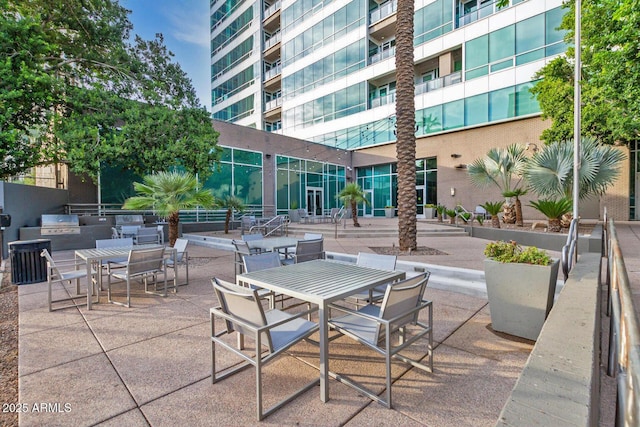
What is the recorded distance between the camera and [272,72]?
31469 mm

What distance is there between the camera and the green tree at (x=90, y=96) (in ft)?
30.0

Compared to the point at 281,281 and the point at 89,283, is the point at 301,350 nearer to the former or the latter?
the point at 281,281

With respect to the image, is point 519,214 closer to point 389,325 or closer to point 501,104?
point 501,104

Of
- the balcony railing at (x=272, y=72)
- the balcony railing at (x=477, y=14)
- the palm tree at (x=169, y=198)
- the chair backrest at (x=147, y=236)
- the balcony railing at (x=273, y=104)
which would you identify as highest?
the balcony railing at (x=272, y=72)

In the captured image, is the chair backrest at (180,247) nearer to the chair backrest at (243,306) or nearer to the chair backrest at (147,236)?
the chair backrest at (147,236)

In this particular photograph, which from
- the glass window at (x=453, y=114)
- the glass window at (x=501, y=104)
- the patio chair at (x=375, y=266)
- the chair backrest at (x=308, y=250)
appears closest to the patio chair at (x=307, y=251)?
the chair backrest at (x=308, y=250)

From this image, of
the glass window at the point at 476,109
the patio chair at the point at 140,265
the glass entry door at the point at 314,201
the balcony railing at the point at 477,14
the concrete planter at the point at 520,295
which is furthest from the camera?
the glass entry door at the point at 314,201

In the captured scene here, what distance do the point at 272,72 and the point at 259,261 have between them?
31109mm

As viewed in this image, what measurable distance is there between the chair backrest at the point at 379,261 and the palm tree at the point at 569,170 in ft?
30.4

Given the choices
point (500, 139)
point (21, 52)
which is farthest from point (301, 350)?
point (500, 139)

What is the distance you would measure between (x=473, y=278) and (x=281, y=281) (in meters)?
3.85

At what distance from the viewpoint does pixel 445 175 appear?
21625 millimetres

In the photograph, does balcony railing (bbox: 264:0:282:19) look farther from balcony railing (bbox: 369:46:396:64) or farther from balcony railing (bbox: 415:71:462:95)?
balcony railing (bbox: 415:71:462:95)

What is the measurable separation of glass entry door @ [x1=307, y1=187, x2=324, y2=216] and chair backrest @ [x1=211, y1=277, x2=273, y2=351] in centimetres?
2127
